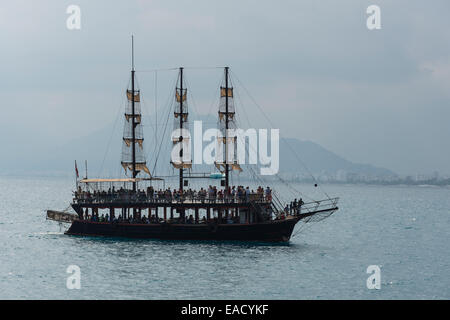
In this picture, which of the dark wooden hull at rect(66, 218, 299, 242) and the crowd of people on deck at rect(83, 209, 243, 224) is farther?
the crowd of people on deck at rect(83, 209, 243, 224)

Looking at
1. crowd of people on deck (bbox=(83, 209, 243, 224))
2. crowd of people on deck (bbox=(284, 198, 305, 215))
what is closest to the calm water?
crowd of people on deck (bbox=(83, 209, 243, 224))

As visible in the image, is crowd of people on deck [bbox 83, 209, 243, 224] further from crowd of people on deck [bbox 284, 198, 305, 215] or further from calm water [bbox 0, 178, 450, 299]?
crowd of people on deck [bbox 284, 198, 305, 215]

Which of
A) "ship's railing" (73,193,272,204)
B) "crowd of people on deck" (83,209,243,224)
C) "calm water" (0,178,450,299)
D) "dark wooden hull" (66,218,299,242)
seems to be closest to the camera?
"calm water" (0,178,450,299)

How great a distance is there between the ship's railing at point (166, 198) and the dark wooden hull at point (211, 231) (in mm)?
2064

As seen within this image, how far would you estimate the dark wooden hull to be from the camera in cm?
5503

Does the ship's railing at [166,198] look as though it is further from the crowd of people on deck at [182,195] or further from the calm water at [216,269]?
the calm water at [216,269]

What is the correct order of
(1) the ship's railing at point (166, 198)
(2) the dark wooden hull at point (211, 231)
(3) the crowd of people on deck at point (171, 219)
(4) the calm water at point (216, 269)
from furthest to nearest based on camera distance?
(3) the crowd of people on deck at point (171, 219) → (1) the ship's railing at point (166, 198) → (2) the dark wooden hull at point (211, 231) → (4) the calm water at point (216, 269)

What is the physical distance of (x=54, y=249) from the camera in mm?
54094

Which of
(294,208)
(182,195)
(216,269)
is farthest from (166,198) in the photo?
(216,269)

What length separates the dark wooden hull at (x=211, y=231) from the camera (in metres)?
55.0

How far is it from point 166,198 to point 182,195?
1.45 metres

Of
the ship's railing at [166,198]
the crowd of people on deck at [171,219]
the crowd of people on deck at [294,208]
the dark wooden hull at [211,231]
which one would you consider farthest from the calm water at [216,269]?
the ship's railing at [166,198]
